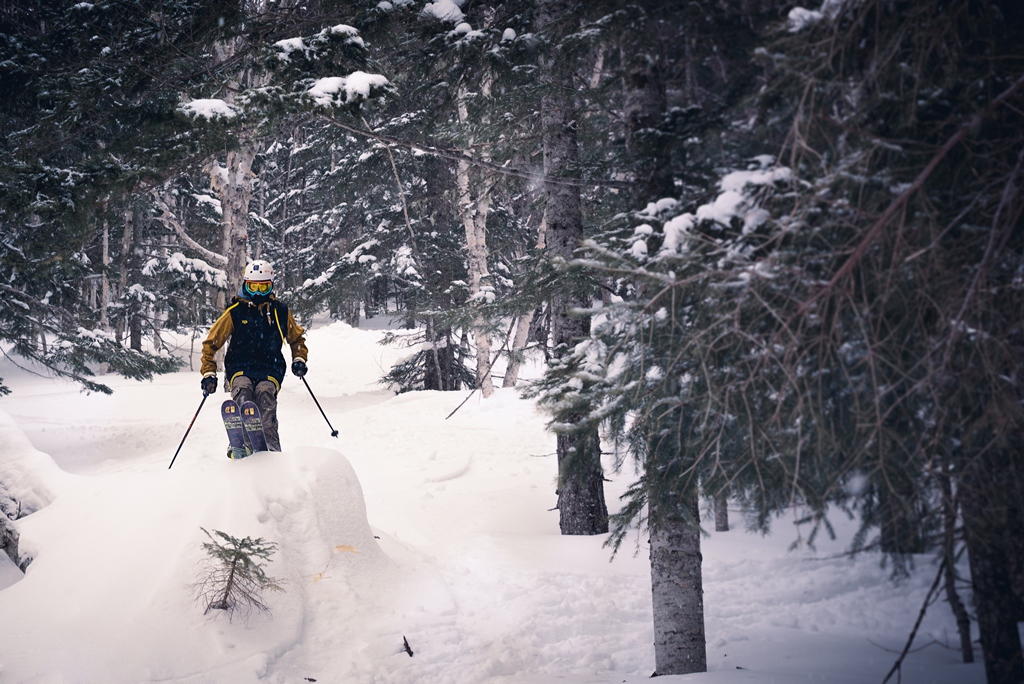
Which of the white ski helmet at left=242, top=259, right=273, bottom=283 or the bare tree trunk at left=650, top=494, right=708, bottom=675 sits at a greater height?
the white ski helmet at left=242, top=259, right=273, bottom=283

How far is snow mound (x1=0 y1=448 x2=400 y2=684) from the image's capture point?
4113mm

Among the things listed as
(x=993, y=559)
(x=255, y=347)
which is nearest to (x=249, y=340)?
(x=255, y=347)

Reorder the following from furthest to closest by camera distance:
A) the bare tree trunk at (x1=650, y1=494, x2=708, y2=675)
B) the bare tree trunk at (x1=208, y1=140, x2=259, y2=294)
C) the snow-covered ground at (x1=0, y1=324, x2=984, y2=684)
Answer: the bare tree trunk at (x1=208, y1=140, x2=259, y2=294)
the bare tree trunk at (x1=650, y1=494, x2=708, y2=675)
the snow-covered ground at (x1=0, y1=324, x2=984, y2=684)

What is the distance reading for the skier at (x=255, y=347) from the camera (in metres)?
6.00

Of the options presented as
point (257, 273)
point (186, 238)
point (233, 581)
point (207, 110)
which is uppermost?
point (186, 238)

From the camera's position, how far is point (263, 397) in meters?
6.02

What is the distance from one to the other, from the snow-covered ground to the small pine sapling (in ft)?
0.32

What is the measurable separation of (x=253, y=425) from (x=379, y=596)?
78.7 inches

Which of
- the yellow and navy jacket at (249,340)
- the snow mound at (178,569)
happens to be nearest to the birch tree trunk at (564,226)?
the snow mound at (178,569)

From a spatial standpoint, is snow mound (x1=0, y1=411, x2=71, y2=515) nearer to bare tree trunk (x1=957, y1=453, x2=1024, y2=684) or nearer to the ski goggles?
the ski goggles

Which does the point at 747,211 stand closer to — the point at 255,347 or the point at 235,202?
the point at 255,347

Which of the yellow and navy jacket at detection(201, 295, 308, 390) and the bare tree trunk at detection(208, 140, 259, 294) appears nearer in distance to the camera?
the yellow and navy jacket at detection(201, 295, 308, 390)

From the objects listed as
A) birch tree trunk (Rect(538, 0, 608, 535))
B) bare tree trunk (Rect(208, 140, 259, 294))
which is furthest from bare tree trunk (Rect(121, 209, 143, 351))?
birch tree trunk (Rect(538, 0, 608, 535))

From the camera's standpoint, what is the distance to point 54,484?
613 cm
